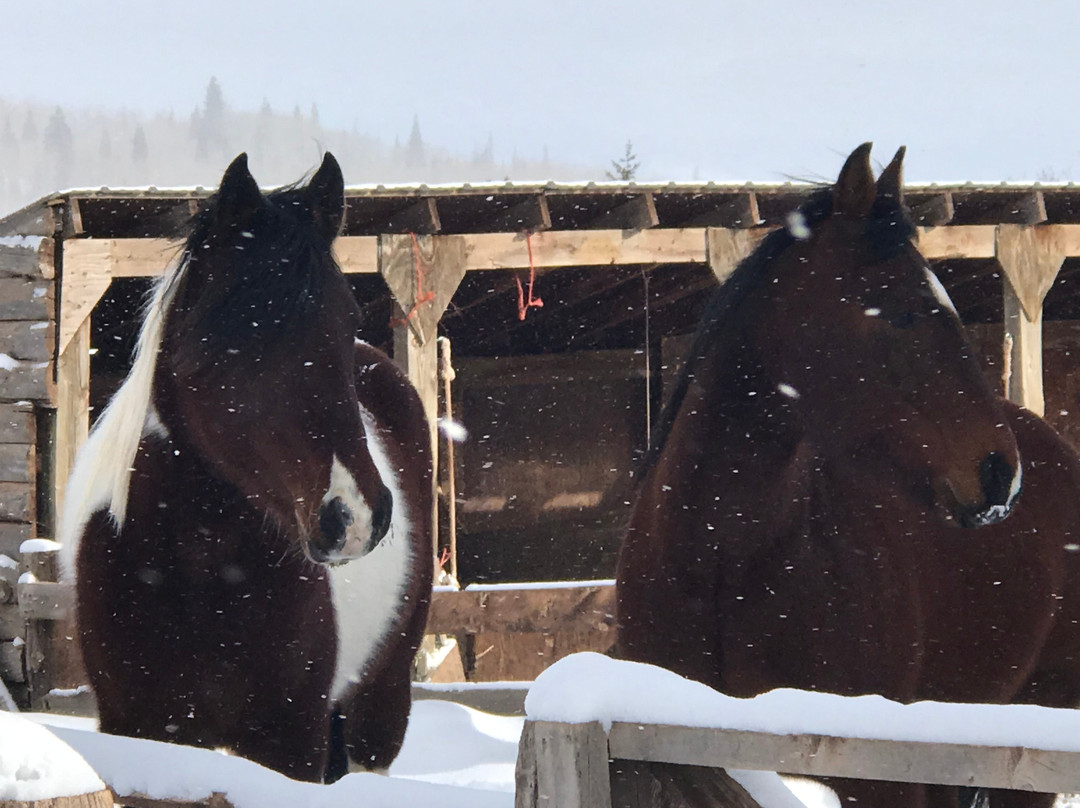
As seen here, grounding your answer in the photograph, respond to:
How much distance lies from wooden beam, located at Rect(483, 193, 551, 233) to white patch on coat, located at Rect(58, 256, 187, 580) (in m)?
4.41

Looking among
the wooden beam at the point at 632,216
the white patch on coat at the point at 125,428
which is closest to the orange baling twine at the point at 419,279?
the wooden beam at the point at 632,216

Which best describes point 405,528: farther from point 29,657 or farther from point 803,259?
point 29,657

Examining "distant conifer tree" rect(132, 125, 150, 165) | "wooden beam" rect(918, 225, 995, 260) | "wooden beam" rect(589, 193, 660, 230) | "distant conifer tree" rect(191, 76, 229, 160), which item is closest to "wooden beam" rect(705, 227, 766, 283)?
"wooden beam" rect(589, 193, 660, 230)

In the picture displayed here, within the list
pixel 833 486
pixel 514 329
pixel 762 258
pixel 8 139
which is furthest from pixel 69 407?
pixel 8 139

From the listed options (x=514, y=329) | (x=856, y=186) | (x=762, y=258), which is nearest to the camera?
(x=856, y=186)

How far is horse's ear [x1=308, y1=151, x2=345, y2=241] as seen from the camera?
2.95m

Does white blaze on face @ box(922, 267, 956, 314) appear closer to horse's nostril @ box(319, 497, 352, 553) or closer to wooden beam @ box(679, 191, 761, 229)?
horse's nostril @ box(319, 497, 352, 553)

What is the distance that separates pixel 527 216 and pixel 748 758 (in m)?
5.98

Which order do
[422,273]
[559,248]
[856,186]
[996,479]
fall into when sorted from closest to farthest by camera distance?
1. [996,479]
2. [856,186]
3. [422,273]
4. [559,248]

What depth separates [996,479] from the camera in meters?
2.51

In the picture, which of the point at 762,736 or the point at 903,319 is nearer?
the point at 762,736

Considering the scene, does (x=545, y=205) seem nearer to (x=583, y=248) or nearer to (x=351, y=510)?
(x=583, y=248)

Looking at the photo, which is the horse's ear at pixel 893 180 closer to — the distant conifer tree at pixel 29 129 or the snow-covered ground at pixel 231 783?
the snow-covered ground at pixel 231 783

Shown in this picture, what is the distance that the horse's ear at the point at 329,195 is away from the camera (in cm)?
295
